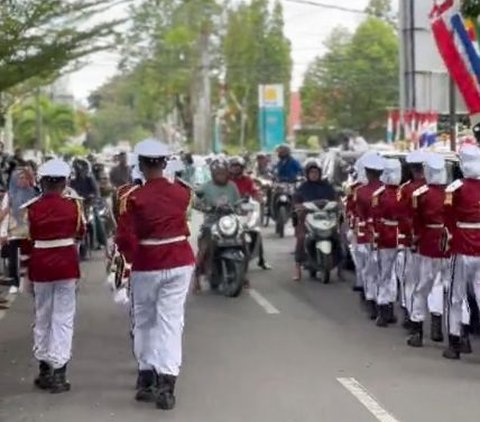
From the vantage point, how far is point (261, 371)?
1002cm

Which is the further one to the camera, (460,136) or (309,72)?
(309,72)

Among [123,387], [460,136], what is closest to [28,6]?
[460,136]

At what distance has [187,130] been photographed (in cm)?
7856

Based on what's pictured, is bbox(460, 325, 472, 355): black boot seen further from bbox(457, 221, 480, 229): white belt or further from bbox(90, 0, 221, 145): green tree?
bbox(90, 0, 221, 145): green tree

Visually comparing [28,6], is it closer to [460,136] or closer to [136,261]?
[460,136]

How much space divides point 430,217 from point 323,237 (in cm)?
537

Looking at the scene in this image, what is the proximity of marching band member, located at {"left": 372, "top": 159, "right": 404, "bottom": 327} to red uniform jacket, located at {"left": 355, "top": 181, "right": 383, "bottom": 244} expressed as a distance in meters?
0.20

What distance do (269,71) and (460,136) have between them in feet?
164

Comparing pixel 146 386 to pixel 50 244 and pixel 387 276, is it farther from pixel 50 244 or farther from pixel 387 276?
pixel 387 276

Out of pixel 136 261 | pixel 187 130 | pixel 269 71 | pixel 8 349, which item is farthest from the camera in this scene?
pixel 187 130

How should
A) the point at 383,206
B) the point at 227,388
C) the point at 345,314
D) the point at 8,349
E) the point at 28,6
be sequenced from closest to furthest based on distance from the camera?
the point at 227,388, the point at 8,349, the point at 383,206, the point at 345,314, the point at 28,6

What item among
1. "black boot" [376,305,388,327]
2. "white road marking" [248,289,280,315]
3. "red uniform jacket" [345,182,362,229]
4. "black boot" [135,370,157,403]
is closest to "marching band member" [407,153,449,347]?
"black boot" [376,305,388,327]

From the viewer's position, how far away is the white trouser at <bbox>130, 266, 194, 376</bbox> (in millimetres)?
8719

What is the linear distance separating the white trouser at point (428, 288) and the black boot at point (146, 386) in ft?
10.7
